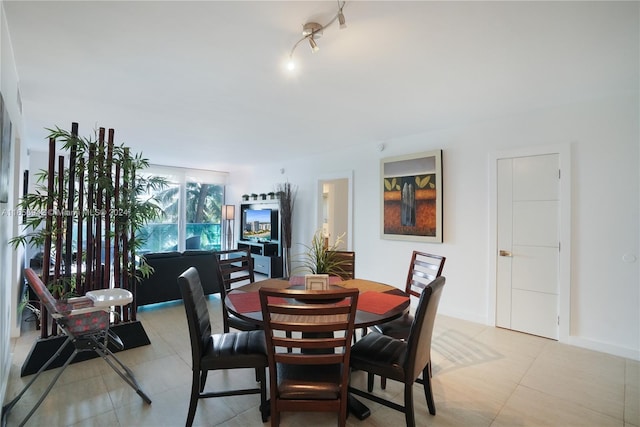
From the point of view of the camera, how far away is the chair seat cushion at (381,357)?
1698mm

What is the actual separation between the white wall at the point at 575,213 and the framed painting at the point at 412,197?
118 mm

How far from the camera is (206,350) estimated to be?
1848 millimetres

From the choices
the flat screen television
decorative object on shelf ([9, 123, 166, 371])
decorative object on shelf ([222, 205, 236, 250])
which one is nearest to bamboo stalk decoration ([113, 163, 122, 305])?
decorative object on shelf ([9, 123, 166, 371])

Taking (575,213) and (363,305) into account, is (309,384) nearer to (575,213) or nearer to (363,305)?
(363,305)

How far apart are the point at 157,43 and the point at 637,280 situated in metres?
4.54

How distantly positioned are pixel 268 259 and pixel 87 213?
354cm

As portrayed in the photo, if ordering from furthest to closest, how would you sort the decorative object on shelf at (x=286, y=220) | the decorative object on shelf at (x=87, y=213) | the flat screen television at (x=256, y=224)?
the flat screen television at (x=256, y=224)
the decorative object on shelf at (x=286, y=220)
the decorative object on shelf at (x=87, y=213)

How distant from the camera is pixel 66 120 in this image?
3.73m

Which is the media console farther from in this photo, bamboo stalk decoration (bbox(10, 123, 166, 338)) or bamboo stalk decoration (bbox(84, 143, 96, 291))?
bamboo stalk decoration (bbox(84, 143, 96, 291))

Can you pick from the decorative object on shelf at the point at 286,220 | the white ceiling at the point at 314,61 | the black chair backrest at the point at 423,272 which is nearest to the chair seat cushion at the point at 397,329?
the black chair backrest at the point at 423,272

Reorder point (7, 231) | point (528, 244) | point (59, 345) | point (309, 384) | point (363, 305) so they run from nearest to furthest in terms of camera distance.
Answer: point (309, 384) → point (363, 305) → point (7, 231) → point (59, 345) → point (528, 244)

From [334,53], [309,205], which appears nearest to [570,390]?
[334,53]

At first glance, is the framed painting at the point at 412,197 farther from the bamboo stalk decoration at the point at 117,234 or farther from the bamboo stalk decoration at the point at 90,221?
the bamboo stalk decoration at the point at 90,221

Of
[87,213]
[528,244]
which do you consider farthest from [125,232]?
[528,244]
